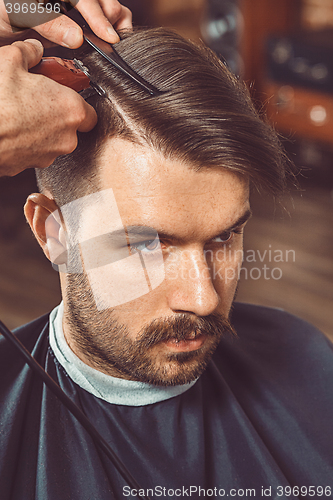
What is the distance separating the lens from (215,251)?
0.96m

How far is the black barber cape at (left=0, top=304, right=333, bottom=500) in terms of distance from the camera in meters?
0.92

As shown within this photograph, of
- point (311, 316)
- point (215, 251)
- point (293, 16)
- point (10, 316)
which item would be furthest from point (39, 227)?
point (293, 16)

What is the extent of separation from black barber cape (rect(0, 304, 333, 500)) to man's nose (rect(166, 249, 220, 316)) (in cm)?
30

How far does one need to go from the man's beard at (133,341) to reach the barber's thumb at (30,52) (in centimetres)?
39

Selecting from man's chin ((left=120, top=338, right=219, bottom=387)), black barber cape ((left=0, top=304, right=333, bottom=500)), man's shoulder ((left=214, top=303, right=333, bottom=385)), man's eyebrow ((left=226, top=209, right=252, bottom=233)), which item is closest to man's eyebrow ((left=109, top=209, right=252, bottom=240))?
man's eyebrow ((left=226, top=209, right=252, bottom=233))

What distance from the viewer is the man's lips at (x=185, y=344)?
3.09 ft

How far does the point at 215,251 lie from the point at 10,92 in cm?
46

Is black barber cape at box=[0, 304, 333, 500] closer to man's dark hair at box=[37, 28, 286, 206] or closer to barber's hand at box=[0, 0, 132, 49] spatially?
man's dark hair at box=[37, 28, 286, 206]

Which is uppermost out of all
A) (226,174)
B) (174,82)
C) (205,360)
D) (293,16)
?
(174,82)

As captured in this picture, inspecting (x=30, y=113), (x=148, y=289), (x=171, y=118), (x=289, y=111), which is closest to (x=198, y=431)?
(x=148, y=289)

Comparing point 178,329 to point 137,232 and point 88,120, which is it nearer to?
point 137,232

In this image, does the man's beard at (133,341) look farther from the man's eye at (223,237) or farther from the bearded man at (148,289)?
the man's eye at (223,237)

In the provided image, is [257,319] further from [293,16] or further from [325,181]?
[293,16]

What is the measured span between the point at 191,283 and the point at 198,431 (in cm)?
38
